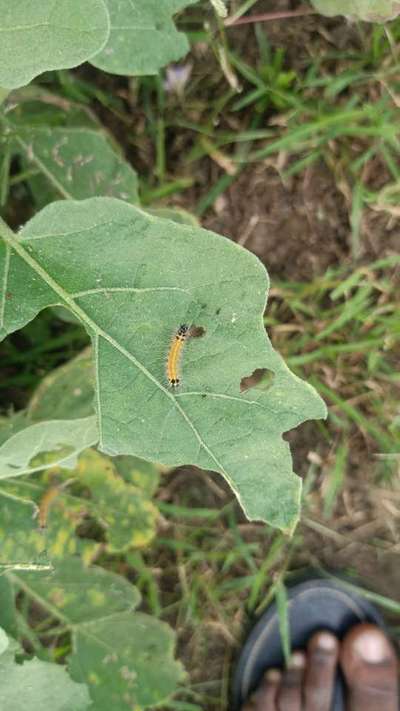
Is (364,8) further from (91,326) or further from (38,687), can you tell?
(38,687)

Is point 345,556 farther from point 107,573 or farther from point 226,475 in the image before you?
point 226,475

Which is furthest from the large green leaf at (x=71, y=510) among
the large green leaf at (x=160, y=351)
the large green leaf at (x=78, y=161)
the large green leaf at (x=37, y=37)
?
the large green leaf at (x=37, y=37)

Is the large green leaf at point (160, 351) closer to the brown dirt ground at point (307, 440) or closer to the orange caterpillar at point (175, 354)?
the orange caterpillar at point (175, 354)

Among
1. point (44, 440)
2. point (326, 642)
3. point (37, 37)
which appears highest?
point (37, 37)

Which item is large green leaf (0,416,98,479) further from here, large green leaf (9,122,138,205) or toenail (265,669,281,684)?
toenail (265,669,281,684)

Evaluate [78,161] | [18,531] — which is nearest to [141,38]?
[78,161]

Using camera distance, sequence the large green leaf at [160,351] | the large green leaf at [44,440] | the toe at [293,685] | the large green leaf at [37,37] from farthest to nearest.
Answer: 1. the toe at [293,685]
2. the large green leaf at [44,440]
3. the large green leaf at [160,351]
4. the large green leaf at [37,37]
